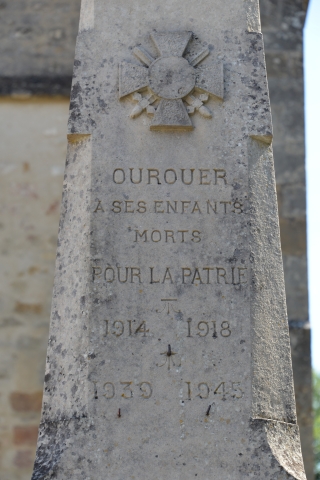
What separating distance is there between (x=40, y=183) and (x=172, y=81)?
3.01 m

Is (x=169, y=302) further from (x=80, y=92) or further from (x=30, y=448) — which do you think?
(x=30, y=448)

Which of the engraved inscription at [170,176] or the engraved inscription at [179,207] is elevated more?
the engraved inscription at [170,176]

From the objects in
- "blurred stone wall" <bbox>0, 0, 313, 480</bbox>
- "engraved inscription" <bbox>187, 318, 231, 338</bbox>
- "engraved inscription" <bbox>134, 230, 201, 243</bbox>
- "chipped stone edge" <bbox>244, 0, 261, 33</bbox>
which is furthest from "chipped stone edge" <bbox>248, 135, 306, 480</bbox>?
"blurred stone wall" <bbox>0, 0, 313, 480</bbox>

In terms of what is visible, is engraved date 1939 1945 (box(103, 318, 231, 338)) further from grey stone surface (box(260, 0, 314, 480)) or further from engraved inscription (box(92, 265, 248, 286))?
grey stone surface (box(260, 0, 314, 480))

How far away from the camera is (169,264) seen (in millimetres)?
3822

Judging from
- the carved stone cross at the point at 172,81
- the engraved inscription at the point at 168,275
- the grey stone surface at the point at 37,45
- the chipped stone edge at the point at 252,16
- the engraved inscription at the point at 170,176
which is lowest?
the engraved inscription at the point at 168,275

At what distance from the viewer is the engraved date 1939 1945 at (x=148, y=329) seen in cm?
374

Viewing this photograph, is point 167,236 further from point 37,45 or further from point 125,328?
point 37,45

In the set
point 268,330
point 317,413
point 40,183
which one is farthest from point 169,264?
point 317,413

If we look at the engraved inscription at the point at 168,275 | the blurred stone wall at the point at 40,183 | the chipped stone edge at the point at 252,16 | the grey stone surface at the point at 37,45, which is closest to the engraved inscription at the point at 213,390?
the engraved inscription at the point at 168,275

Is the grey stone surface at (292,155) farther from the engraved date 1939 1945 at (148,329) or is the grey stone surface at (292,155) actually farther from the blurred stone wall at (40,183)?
the engraved date 1939 1945 at (148,329)

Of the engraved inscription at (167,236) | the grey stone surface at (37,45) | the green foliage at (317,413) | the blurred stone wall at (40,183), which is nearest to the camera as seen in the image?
the engraved inscription at (167,236)

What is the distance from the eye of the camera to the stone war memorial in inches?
143

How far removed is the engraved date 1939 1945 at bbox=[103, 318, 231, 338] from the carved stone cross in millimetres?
927
